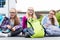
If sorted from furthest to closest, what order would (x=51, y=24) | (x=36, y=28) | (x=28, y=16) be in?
(x=51, y=24) < (x=28, y=16) < (x=36, y=28)

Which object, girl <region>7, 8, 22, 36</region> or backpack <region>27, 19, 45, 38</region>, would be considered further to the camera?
girl <region>7, 8, 22, 36</region>

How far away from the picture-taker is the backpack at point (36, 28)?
23.2 ft

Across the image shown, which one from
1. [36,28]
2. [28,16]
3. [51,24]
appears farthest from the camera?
[51,24]

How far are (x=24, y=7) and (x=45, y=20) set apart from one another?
2.41 feet

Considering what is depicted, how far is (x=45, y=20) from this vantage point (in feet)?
25.4

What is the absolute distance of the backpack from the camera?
23.2 ft

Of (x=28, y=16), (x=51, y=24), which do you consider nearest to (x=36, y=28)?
(x=28, y=16)

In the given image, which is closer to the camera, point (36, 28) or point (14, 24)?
point (36, 28)

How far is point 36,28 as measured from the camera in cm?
714

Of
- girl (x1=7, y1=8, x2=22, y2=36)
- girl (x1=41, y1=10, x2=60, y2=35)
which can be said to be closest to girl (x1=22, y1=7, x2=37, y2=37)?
girl (x1=7, y1=8, x2=22, y2=36)

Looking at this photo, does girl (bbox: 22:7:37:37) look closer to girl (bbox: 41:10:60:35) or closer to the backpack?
the backpack

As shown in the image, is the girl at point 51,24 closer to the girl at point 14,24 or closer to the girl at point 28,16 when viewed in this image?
the girl at point 28,16

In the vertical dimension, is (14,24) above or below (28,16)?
below

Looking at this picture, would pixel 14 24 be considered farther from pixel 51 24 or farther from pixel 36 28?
pixel 51 24
